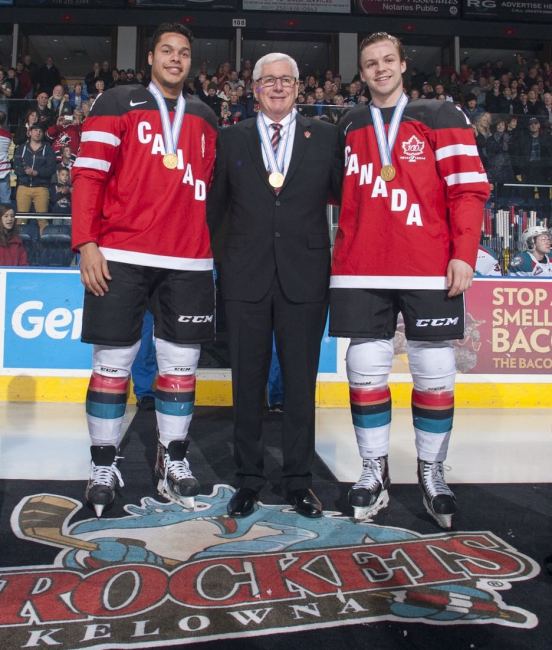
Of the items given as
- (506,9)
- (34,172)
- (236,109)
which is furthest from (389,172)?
(506,9)

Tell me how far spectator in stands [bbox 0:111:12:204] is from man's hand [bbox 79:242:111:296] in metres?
5.83

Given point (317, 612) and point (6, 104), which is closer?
point (317, 612)

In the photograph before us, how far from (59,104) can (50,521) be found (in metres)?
9.35

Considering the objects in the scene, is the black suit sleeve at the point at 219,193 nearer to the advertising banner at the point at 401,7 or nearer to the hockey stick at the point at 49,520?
the hockey stick at the point at 49,520

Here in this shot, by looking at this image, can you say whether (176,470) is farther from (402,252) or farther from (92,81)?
(92,81)

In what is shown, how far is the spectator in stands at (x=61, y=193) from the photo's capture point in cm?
769

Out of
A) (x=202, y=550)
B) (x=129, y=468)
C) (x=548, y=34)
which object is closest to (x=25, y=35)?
(x=548, y=34)

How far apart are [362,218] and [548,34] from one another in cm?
1776

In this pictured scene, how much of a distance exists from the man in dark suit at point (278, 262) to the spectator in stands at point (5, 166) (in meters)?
6.00

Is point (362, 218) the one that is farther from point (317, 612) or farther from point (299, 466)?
point (317, 612)

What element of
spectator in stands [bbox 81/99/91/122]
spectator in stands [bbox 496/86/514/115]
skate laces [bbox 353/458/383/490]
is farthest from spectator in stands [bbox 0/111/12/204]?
spectator in stands [bbox 496/86/514/115]

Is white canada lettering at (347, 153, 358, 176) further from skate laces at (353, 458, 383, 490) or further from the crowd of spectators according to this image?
the crowd of spectators

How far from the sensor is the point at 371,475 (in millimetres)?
2557

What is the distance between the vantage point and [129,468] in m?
3.22
